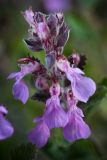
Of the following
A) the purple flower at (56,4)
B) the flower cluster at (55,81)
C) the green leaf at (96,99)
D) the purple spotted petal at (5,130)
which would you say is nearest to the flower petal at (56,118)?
the flower cluster at (55,81)

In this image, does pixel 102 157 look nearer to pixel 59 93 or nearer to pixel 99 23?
pixel 59 93

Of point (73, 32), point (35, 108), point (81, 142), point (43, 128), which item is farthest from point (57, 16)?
point (73, 32)

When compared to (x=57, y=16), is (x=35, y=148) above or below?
below

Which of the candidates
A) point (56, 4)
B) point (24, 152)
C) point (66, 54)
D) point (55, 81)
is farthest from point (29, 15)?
point (56, 4)

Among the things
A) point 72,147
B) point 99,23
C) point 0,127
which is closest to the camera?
point 0,127

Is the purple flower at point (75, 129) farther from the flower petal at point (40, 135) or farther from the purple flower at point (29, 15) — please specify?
the purple flower at point (29, 15)

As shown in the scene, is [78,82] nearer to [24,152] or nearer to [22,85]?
[22,85]

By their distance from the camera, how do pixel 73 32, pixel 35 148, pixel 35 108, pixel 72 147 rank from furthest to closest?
pixel 73 32 < pixel 35 108 < pixel 72 147 < pixel 35 148

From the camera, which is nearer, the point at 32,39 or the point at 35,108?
the point at 32,39

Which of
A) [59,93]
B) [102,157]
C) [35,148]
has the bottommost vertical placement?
[102,157]
